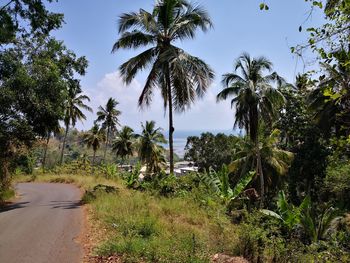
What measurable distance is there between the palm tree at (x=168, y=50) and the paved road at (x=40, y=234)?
7.96m

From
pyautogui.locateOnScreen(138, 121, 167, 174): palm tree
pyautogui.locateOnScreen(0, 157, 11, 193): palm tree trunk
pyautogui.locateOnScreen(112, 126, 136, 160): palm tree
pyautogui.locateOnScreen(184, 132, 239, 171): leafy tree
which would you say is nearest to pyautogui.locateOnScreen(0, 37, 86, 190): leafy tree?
pyautogui.locateOnScreen(0, 157, 11, 193): palm tree trunk

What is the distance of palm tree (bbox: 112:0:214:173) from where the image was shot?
Answer: 1864cm

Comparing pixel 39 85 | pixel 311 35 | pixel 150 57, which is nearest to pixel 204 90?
pixel 150 57

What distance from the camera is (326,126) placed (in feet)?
87.9

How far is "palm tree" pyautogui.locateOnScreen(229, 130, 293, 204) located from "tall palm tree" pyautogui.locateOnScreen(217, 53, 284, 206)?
22cm

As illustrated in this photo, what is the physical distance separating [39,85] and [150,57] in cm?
635

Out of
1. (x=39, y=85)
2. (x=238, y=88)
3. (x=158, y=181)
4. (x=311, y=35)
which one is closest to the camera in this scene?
(x=311, y=35)

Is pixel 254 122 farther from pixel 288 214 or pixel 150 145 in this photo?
pixel 150 145

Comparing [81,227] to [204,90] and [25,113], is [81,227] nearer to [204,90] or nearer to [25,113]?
[25,113]

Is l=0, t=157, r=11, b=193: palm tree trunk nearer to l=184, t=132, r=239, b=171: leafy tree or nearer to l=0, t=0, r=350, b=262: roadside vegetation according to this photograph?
l=0, t=0, r=350, b=262: roadside vegetation

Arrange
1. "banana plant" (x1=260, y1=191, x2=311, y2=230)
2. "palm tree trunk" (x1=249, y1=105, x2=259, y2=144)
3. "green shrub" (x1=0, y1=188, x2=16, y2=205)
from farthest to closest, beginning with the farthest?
"palm tree trunk" (x1=249, y1=105, x2=259, y2=144), "green shrub" (x1=0, y1=188, x2=16, y2=205), "banana plant" (x1=260, y1=191, x2=311, y2=230)

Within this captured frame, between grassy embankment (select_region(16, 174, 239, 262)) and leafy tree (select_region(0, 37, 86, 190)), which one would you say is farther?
leafy tree (select_region(0, 37, 86, 190))

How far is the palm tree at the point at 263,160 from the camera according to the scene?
76.7 ft

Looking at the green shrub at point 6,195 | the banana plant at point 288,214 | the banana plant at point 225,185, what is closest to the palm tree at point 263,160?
the banana plant at point 225,185
